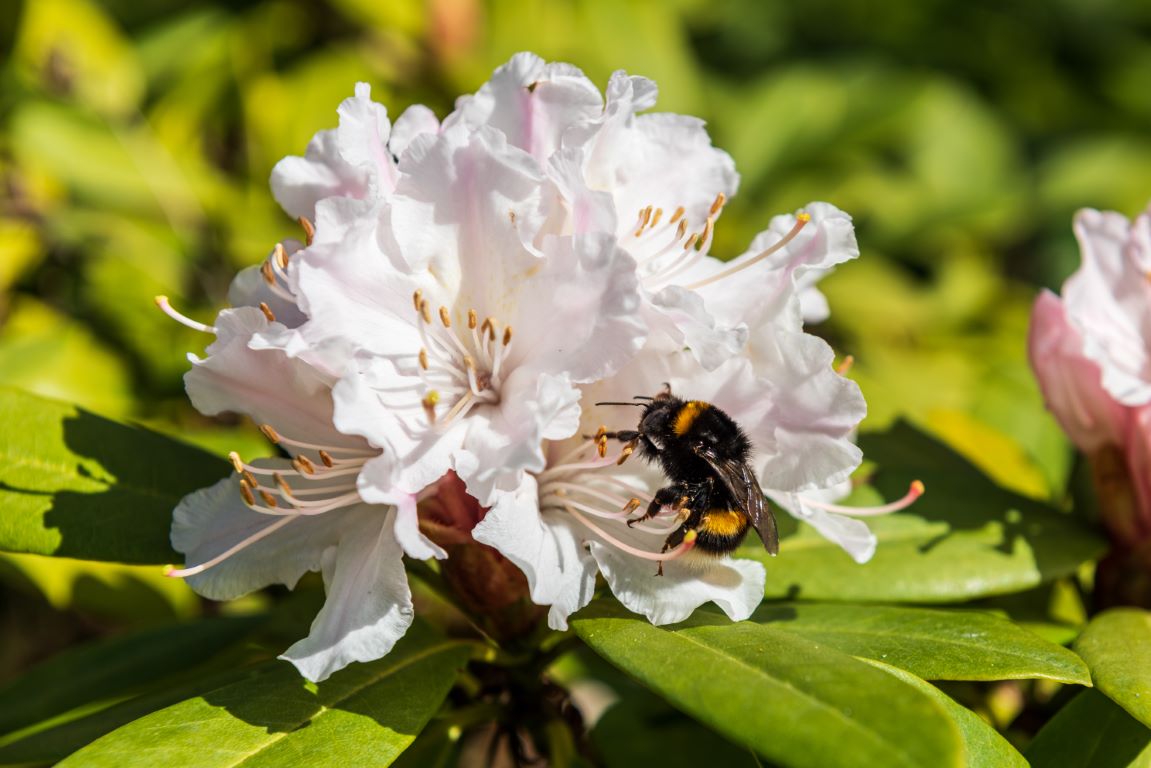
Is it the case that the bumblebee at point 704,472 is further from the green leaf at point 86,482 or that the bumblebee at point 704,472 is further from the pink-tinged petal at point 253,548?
the green leaf at point 86,482

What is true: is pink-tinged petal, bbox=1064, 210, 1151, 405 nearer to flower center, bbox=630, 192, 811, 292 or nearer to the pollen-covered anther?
flower center, bbox=630, 192, 811, 292

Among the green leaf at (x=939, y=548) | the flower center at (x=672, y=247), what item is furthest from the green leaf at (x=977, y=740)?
the flower center at (x=672, y=247)

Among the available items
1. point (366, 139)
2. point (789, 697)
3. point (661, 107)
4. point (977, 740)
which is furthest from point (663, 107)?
point (789, 697)

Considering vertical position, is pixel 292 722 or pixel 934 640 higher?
pixel 292 722

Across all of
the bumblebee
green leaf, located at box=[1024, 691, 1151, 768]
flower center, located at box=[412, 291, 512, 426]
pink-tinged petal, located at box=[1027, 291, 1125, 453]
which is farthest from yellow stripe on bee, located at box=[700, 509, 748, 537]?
pink-tinged petal, located at box=[1027, 291, 1125, 453]

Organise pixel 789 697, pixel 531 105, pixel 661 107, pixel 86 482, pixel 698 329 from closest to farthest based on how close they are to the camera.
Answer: pixel 789 697 < pixel 698 329 < pixel 531 105 < pixel 86 482 < pixel 661 107

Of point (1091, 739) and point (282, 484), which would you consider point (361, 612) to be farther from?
point (1091, 739)
